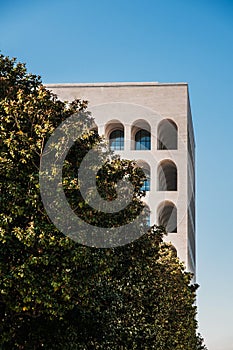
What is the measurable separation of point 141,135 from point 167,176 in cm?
407

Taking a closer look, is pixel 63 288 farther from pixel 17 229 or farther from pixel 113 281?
pixel 113 281

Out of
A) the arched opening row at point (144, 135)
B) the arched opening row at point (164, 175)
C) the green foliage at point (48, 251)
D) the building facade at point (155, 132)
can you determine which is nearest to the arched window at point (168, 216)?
the building facade at point (155, 132)

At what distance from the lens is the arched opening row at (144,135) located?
5534cm

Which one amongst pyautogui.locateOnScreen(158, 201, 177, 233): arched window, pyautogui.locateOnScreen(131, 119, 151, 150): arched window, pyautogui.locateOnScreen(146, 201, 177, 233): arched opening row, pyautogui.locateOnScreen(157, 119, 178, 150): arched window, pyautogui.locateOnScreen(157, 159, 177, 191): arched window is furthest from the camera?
pyautogui.locateOnScreen(131, 119, 151, 150): arched window

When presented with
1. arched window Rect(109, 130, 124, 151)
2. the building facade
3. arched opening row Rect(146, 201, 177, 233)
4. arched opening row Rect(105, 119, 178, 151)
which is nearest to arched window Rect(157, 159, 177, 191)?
the building facade

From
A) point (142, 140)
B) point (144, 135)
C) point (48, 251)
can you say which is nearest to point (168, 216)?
point (142, 140)

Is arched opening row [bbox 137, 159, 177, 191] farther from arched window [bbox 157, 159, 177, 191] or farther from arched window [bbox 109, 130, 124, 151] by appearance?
arched window [bbox 109, 130, 124, 151]

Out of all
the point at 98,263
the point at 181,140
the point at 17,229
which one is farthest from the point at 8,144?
the point at 181,140

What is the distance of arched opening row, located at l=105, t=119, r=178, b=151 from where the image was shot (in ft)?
182

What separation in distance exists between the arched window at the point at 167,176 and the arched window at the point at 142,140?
1937mm

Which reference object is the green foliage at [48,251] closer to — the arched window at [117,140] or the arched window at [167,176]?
the arched window at [167,176]

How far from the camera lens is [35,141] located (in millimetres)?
17375

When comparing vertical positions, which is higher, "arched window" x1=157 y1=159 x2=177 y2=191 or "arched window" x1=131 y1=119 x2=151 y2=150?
"arched window" x1=131 y1=119 x2=151 y2=150

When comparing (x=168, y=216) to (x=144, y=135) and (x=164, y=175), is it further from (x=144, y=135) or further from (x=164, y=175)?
(x=144, y=135)
